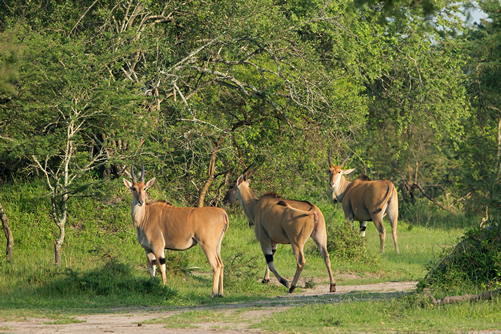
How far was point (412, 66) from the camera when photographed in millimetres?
20219

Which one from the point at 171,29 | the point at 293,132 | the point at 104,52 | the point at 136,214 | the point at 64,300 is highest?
the point at 171,29

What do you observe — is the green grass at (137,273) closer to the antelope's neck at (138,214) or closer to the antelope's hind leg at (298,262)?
the antelope's hind leg at (298,262)

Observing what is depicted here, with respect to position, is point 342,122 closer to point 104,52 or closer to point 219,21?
point 219,21

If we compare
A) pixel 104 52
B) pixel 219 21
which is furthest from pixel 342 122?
pixel 104 52

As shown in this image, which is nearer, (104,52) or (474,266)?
(474,266)

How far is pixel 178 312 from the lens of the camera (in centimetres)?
872

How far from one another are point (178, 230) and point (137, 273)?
1284mm

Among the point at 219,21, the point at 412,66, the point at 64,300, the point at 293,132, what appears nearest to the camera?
the point at 64,300

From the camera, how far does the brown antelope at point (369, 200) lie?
1595 centimetres

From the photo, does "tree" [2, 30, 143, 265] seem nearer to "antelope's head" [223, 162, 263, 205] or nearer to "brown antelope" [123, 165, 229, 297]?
"brown antelope" [123, 165, 229, 297]

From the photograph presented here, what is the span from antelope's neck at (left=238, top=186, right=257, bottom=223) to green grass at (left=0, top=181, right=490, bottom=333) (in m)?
0.70

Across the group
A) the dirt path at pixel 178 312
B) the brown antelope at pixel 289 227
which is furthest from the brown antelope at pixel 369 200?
the dirt path at pixel 178 312

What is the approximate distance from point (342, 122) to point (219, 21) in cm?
345

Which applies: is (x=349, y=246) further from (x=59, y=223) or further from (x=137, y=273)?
(x=59, y=223)
